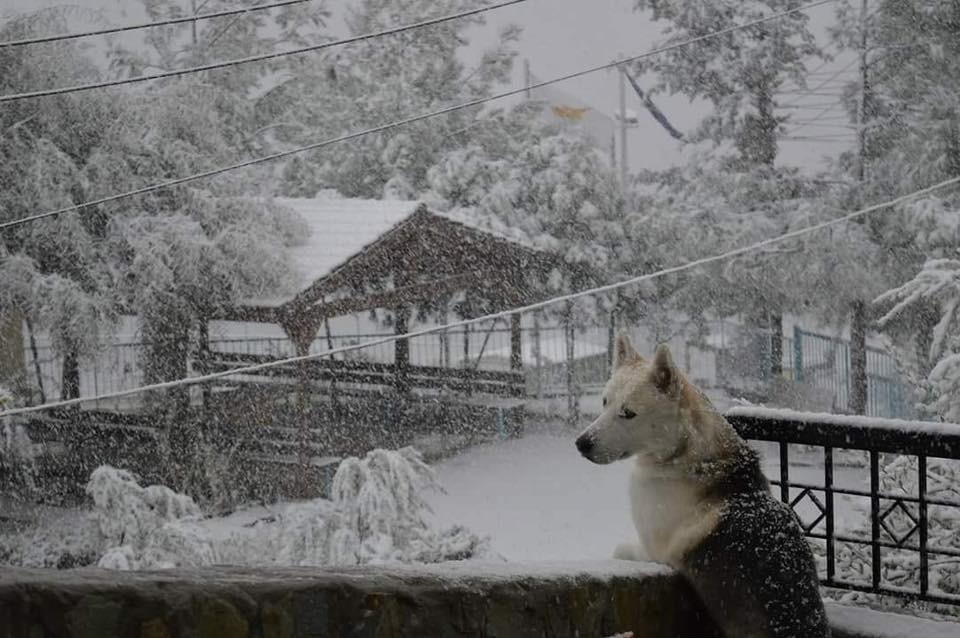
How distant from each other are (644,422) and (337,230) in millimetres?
8967

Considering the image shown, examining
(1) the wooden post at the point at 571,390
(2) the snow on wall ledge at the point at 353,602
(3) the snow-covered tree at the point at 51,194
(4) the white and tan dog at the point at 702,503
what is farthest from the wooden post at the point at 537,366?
(2) the snow on wall ledge at the point at 353,602

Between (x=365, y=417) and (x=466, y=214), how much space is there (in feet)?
11.3

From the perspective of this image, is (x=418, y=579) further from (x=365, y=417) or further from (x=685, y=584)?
(x=365, y=417)

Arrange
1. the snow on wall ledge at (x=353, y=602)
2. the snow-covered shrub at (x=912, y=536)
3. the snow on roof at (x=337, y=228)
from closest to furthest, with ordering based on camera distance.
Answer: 1. the snow on wall ledge at (x=353, y=602)
2. the snow-covered shrub at (x=912, y=536)
3. the snow on roof at (x=337, y=228)

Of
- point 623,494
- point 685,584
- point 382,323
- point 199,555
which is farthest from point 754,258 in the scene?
point 685,584

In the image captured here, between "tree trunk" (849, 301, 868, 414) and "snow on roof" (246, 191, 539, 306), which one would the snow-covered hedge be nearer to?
"snow on roof" (246, 191, 539, 306)

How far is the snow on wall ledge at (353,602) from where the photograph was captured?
1587 millimetres

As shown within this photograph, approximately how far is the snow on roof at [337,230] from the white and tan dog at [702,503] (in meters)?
7.63

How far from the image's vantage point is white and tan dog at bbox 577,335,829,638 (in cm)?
Result: 207

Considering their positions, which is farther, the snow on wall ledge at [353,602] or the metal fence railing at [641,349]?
the metal fence railing at [641,349]

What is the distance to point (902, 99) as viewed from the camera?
40.0ft

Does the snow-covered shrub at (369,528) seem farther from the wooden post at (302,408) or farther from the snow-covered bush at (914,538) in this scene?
the snow-covered bush at (914,538)

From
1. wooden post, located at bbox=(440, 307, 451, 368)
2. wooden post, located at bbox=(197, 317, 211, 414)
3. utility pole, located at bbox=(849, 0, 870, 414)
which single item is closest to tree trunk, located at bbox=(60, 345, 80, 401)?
wooden post, located at bbox=(197, 317, 211, 414)

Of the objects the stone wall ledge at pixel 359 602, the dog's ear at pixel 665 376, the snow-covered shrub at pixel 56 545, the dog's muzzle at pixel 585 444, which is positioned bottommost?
the snow-covered shrub at pixel 56 545
